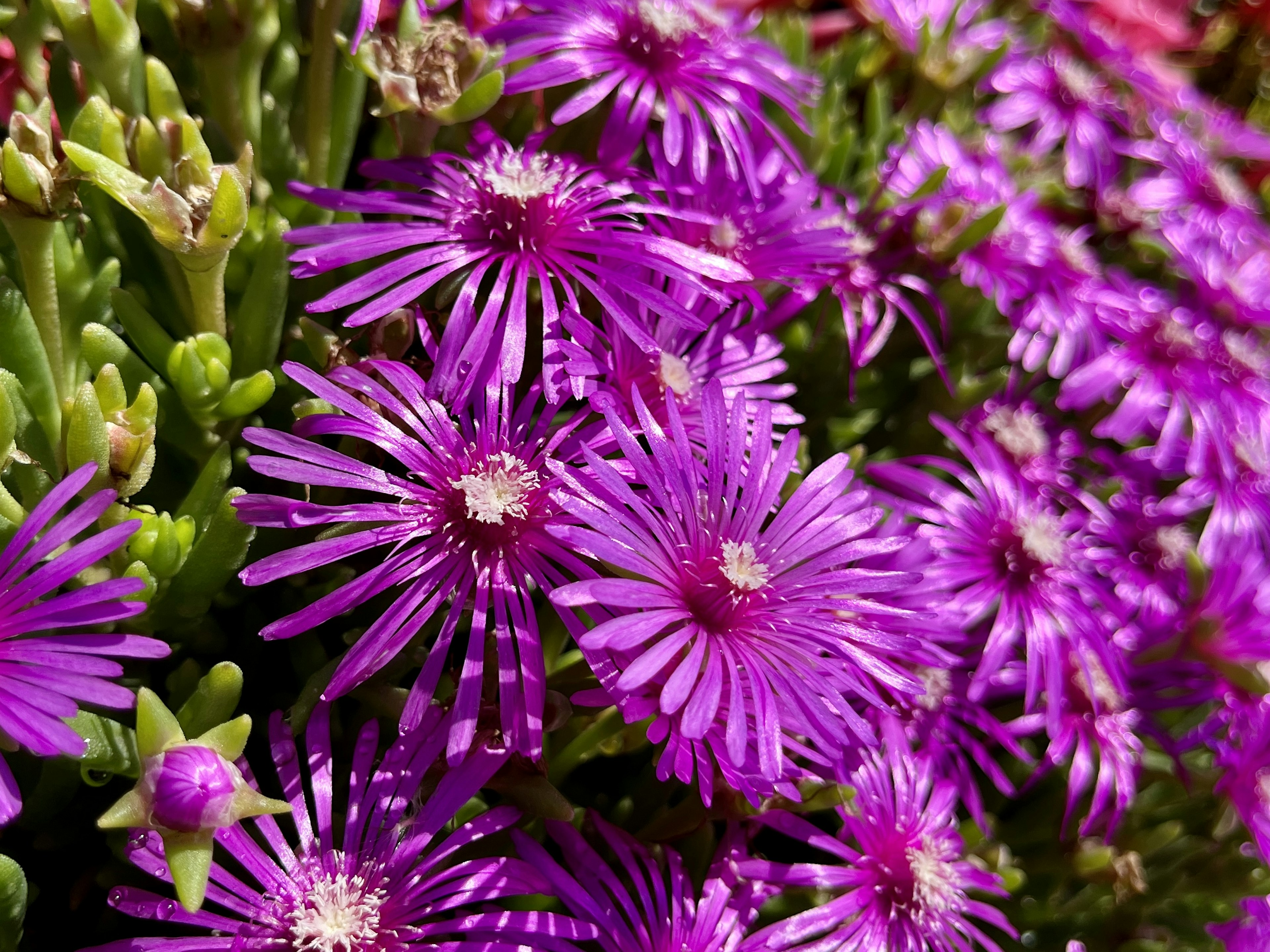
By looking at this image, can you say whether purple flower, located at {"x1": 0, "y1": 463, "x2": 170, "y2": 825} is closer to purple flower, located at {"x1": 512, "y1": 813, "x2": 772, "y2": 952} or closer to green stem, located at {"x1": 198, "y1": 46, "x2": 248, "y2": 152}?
purple flower, located at {"x1": 512, "y1": 813, "x2": 772, "y2": 952}

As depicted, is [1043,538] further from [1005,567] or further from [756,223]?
[756,223]

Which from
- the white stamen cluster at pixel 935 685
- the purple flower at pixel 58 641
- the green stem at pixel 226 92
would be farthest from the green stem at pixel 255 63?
the white stamen cluster at pixel 935 685

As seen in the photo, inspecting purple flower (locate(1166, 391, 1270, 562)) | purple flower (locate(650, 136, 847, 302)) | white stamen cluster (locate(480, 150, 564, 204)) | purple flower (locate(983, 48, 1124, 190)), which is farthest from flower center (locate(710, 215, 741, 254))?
purple flower (locate(983, 48, 1124, 190))

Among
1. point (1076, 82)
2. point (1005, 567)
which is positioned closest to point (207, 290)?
point (1005, 567)

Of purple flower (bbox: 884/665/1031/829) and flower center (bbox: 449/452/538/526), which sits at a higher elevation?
flower center (bbox: 449/452/538/526)

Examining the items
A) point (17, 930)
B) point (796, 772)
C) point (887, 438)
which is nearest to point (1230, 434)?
point (887, 438)

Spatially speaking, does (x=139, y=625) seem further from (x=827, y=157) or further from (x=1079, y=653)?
(x=827, y=157)


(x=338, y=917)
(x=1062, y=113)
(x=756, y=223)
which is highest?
(x=1062, y=113)
